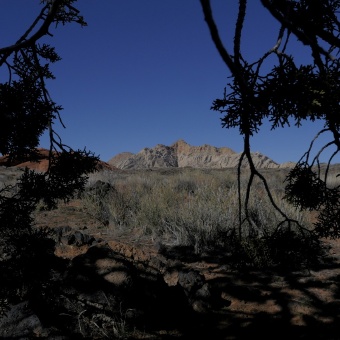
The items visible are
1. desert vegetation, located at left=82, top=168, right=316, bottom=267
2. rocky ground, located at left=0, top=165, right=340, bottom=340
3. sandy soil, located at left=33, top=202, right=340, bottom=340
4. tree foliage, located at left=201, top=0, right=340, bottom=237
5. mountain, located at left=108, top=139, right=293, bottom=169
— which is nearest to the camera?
tree foliage, located at left=201, top=0, right=340, bottom=237

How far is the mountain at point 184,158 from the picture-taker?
244ft

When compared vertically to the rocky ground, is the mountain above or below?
above

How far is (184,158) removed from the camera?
9031 cm

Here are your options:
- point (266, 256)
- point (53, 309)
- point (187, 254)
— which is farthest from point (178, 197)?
point (53, 309)

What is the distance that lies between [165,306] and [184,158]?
283 feet

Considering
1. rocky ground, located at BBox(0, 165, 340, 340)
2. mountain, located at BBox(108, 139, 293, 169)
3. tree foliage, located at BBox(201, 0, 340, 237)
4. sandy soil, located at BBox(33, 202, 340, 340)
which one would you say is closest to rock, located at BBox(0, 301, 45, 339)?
rocky ground, located at BBox(0, 165, 340, 340)

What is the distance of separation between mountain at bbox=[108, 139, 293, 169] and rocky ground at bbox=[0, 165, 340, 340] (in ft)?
206

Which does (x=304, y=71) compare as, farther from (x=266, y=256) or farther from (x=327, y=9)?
(x=266, y=256)

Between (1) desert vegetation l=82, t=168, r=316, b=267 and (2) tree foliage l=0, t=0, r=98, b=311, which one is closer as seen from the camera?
(2) tree foliage l=0, t=0, r=98, b=311

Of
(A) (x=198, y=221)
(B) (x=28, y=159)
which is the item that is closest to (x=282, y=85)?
(B) (x=28, y=159)

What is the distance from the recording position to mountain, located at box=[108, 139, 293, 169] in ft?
244

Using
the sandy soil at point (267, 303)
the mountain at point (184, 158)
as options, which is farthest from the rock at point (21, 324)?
the mountain at point (184, 158)

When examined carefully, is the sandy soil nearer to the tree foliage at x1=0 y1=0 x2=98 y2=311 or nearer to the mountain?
the tree foliage at x1=0 y1=0 x2=98 y2=311

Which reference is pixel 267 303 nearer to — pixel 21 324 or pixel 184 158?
pixel 21 324
